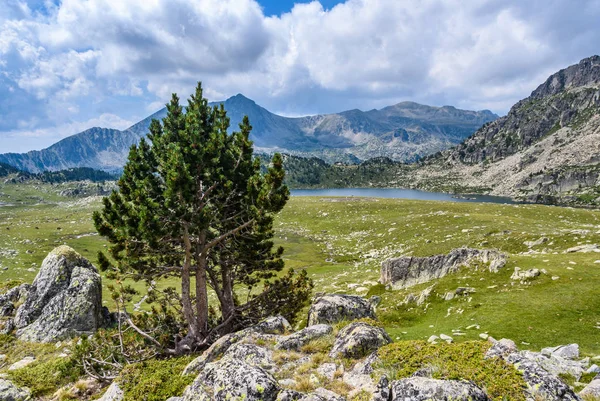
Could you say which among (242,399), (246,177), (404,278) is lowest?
(404,278)

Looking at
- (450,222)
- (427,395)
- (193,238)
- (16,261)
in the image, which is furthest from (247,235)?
(16,261)

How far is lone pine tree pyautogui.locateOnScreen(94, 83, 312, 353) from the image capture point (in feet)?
59.1

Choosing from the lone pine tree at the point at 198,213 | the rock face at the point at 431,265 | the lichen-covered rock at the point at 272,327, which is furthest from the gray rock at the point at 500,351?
the rock face at the point at 431,265

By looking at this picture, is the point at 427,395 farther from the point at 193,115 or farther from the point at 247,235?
the point at 193,115

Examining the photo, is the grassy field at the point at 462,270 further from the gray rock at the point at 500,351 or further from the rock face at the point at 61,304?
the rock face at the point at 61,304

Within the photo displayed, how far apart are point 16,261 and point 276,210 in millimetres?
83227

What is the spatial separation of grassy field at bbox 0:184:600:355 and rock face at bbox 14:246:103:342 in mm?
23917

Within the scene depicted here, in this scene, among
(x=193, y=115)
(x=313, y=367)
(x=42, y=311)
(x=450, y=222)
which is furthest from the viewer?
(x=450, y=222)

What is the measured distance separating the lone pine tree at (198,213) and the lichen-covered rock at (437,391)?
42.4 feet

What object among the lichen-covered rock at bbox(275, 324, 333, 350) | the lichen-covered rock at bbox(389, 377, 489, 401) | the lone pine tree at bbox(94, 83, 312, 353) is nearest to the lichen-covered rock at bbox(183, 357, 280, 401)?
the lichen-covered rock at bbox(389, 377, 489, 401)

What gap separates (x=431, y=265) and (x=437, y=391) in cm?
2801

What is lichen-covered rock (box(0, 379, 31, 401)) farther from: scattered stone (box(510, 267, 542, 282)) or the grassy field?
scattered stone (box(510, 267, 542, 282))

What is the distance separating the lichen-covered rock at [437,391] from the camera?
684 centimetres

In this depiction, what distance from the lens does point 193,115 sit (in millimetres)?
20297
